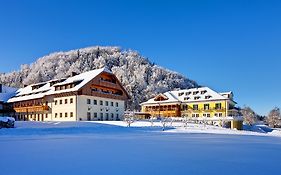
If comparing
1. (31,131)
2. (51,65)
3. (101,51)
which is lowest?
(31,131)

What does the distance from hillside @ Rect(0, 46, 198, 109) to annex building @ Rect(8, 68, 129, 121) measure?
145 feet

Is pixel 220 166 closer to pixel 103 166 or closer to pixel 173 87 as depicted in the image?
pixel 103 166

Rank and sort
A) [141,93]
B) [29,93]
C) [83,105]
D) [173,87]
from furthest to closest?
[173,87]
[141,93]
[29,93]
[83,105]

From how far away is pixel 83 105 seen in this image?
164 feet

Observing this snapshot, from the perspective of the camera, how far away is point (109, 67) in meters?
141

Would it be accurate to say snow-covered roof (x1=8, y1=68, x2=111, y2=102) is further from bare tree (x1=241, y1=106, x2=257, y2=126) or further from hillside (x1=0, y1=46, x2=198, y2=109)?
bare tree (x1=241, y1=106, x2=257, y2=126)

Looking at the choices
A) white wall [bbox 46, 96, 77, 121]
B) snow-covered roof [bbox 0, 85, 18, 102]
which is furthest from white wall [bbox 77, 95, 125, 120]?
snow-covered roof [bbox 0, 85, 18, 102]

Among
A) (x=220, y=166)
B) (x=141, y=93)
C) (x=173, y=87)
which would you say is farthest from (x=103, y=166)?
(x=173, y=87)

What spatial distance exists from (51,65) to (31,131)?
392 feet

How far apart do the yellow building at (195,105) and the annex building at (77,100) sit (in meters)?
19.1

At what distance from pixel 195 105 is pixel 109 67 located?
3010 inches

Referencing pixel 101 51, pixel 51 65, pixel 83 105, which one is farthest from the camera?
pixel 101 51

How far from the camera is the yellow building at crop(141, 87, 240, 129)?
67.8 m

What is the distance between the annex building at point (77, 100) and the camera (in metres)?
50.0
